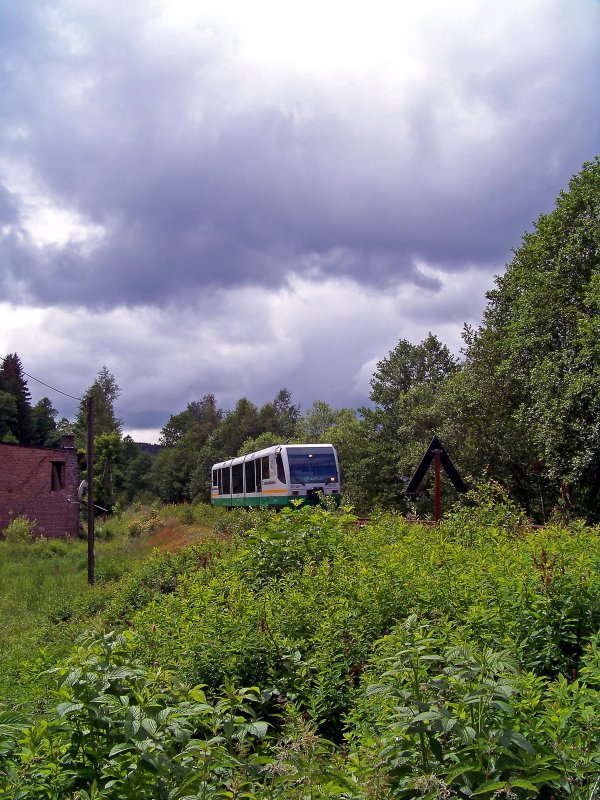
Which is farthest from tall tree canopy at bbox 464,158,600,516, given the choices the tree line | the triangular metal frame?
the triangular metal frame

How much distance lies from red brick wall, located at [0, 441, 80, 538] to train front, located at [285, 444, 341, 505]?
16958 mm

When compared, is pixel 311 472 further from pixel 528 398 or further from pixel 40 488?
pixel 40 488

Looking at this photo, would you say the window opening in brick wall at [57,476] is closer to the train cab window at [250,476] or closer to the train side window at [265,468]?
the train cab window at [250,476]

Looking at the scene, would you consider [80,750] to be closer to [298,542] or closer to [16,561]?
[298,542]

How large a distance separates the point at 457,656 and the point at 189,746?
1.28 metres

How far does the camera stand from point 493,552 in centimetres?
697

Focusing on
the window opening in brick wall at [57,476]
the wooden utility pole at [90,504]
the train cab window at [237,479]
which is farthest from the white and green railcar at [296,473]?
the window opening in brick wall at [57,476]

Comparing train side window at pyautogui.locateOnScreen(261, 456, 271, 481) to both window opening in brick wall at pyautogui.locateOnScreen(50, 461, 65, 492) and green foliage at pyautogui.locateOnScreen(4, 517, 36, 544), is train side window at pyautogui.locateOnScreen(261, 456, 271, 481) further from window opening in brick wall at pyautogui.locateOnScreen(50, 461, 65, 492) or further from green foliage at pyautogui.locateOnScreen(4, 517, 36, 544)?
window opening in brick wall at pyautogui.locateOnScreen(50, 461, 65, 492)

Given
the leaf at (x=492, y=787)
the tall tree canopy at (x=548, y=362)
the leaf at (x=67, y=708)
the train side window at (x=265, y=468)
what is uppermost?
the tall tree canopy at (x=548, y=362)

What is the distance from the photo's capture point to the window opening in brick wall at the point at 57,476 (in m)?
40.3

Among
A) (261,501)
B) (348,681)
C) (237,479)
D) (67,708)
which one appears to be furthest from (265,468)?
(67,708)

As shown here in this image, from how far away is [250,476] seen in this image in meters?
29.6

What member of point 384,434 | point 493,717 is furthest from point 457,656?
point 384,434

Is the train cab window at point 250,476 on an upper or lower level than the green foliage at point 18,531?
upper
